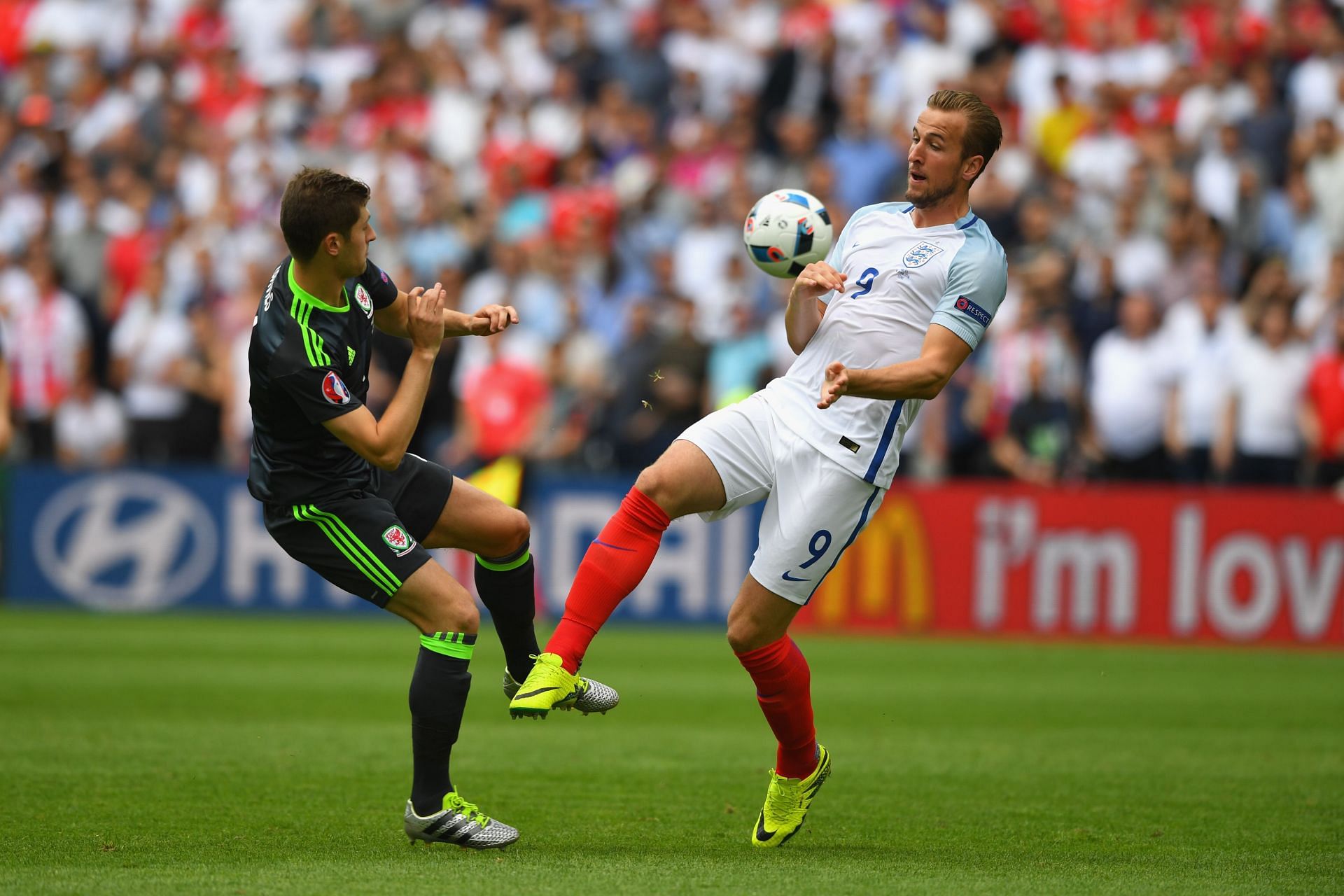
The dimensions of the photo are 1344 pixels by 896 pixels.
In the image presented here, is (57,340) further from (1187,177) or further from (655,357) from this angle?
(1187,177)

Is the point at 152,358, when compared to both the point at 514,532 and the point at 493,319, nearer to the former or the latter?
the point at 514,532

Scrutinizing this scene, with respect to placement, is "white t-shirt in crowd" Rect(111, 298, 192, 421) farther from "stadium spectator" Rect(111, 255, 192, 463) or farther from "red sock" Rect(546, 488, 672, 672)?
"red sock" Rect(546, 488, 672, 672)

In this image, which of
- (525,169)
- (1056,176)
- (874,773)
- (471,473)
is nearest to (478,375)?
(471,473)

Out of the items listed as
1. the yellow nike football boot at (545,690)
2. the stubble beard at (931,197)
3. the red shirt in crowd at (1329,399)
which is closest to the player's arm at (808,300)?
the stubble beard at (931,197)

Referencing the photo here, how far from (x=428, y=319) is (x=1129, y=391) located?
10.1m

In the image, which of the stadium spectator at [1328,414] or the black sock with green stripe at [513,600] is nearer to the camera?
the black sock with green stripe at [513,600]

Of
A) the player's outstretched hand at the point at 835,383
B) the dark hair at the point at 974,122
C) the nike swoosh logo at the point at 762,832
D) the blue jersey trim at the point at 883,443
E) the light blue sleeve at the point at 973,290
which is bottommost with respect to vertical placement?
the nike swoosh logo at the point at 762,832

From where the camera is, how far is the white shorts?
22.0ft

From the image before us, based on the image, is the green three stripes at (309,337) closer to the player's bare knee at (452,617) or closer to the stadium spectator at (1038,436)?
the player's bare knee at (452,617)

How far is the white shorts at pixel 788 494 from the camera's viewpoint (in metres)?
6.70

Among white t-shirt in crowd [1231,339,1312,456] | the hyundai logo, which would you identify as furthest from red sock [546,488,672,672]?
white t-shirt in crowd [1231,339,1312,456]

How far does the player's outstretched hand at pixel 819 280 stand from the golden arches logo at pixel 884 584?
8693 millimetres

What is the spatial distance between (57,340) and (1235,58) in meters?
12.0

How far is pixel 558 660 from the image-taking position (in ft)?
21.1
